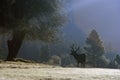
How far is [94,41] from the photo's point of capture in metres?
71.1

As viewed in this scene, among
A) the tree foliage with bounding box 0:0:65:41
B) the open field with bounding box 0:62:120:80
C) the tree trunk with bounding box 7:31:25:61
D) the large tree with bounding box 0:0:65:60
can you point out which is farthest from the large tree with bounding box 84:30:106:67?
the open field with bounding box 0:62:120:80

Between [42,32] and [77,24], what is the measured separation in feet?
316

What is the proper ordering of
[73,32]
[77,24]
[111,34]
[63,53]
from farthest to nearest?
[111,34] → [77,24] → [73,32] → [63,53]

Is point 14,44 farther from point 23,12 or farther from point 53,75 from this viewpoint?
point 53,75

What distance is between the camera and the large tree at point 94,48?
2773 inches

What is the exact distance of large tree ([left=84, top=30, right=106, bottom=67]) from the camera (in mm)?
70438

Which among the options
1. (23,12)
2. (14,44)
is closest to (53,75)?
(23,12)

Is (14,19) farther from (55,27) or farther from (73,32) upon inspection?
(73,32)

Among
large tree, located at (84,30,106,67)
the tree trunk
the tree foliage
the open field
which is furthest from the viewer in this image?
large tree, located at (84,30,106,67)

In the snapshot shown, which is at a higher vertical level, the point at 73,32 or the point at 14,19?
the point at 73,32

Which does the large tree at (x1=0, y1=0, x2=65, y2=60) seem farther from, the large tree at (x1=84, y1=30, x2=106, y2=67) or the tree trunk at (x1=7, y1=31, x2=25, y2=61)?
the large tree at (x1=84, y1=30, x2=106, y2=67)

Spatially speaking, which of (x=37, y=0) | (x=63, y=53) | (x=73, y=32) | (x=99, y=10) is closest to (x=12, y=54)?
(x=37, y=0)

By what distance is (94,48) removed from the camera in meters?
72.4

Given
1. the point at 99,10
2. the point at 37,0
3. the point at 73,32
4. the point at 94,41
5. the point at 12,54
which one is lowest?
the point at 12,54
